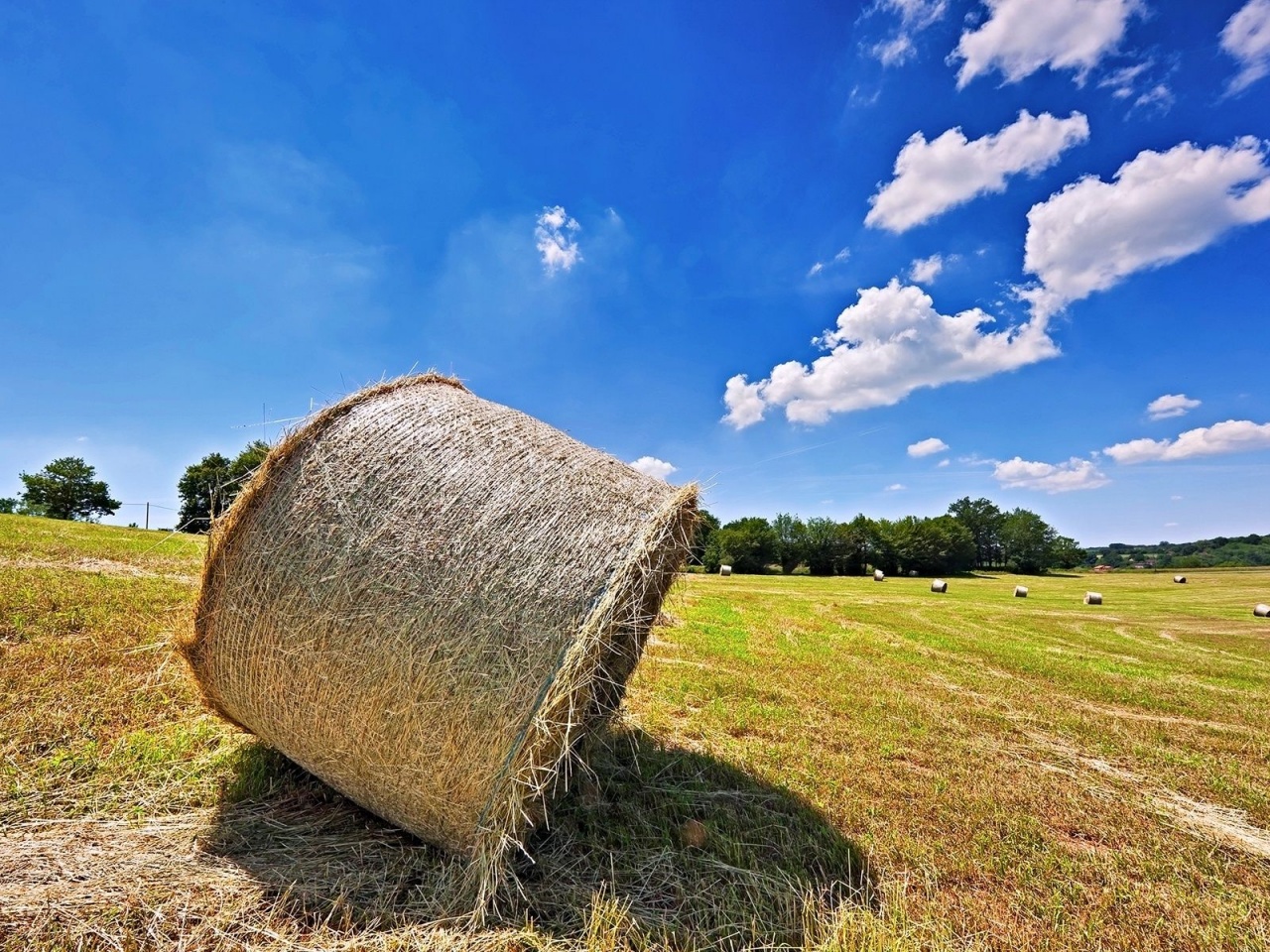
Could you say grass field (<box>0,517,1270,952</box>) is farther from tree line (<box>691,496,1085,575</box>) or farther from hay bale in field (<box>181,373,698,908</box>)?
tree line (<box>691,496,1085,575</box>)

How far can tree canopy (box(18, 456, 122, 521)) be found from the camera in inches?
1876

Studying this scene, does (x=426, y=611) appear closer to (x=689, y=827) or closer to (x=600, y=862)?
(x=600, y=862)

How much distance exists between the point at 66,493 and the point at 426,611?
64792 mm

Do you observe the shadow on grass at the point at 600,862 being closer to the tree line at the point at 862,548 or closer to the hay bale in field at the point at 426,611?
the hay bale in field at the point at 426,611

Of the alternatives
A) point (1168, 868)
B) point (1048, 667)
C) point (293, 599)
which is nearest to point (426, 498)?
point (293, 599)

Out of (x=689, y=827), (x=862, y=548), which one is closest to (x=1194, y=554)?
(x=862, y=548)

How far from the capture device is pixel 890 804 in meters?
4.12

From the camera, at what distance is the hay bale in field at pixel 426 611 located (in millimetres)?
2967

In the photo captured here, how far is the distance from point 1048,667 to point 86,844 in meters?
11.8

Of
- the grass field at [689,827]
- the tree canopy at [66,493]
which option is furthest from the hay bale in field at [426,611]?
the tree canopy at [66,493]

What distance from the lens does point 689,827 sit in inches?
142

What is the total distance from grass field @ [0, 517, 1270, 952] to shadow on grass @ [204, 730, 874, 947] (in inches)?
0.6

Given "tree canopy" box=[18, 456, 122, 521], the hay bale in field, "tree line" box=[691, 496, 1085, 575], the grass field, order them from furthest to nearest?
"tree line" box=[691, 496, 1085, 575]
"tree canopy" box=[18, 456, 122, 521]
the hay bale in field
the grass field

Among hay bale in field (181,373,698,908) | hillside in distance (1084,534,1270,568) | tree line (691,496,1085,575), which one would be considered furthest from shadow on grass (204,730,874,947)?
hillside in distance (1084,534,1270,568)
